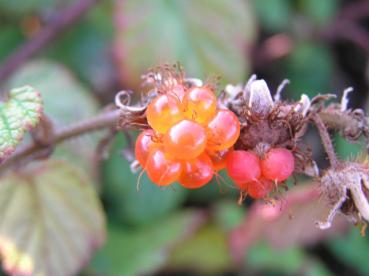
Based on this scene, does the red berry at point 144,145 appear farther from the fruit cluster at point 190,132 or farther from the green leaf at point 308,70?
the green leaf at point 308,70

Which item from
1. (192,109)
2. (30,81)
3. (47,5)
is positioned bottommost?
(30,81)

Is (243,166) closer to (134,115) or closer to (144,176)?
(134,115)

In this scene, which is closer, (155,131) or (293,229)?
(155,131)

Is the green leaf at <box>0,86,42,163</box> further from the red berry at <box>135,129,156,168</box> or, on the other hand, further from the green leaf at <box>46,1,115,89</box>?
the green leaf at <box>46,1,115,89</box>

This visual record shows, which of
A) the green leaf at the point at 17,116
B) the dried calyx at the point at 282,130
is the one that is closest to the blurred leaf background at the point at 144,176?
the green leaf at the point at 17,116

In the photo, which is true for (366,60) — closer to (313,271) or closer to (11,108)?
(313,271)

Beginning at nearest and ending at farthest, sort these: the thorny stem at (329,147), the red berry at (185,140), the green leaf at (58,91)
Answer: the red berry at (185,140) < the thorny stem at (329,147) < the green leaf at (58,91)

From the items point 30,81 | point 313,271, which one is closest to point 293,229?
point 313,271
